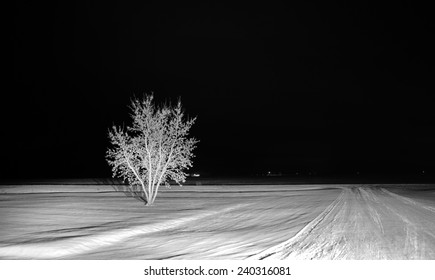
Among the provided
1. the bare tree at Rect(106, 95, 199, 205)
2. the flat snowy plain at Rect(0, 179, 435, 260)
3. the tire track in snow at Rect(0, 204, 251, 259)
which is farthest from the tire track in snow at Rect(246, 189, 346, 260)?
the bare tree at Rect(106, 95, 199, 205)

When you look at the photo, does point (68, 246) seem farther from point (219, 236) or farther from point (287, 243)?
point (287, 243)

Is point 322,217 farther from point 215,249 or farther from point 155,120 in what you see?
point 155,120

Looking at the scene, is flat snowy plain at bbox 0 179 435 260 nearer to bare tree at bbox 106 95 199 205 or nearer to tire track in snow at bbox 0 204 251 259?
tire track in snow at bbox 0 204 251 259

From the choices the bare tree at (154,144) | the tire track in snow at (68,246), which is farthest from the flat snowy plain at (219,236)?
the bare tree at (154,144)

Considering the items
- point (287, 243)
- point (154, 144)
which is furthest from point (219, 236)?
point (154, 144)

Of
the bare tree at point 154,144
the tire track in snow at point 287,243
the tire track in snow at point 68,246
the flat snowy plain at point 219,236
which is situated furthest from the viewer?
the bare tree at point 154,144

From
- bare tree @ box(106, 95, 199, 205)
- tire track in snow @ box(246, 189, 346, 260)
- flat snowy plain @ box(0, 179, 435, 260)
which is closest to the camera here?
tire track in snow @ box(246, 189, 346, 260)

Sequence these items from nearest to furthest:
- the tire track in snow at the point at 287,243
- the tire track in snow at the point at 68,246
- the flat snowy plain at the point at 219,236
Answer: the tire track in snow at the point at 287,243 < the flat snowy plain at the point at 219,236 < the tire track in snow at the point at 68,246

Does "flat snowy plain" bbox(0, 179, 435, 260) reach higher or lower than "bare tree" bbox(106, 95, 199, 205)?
lower

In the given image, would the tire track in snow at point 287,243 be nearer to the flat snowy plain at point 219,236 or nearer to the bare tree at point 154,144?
the flat snowy plain at point 219,236

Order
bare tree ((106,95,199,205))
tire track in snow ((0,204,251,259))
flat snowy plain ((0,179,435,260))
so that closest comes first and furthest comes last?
flat snowy plain ((0,179,435,260))
tire track in snow ((0,204,251,259))
bare tree ((106,95,199,205))

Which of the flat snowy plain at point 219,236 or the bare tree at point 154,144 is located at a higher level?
the bare tree at point 154,144
